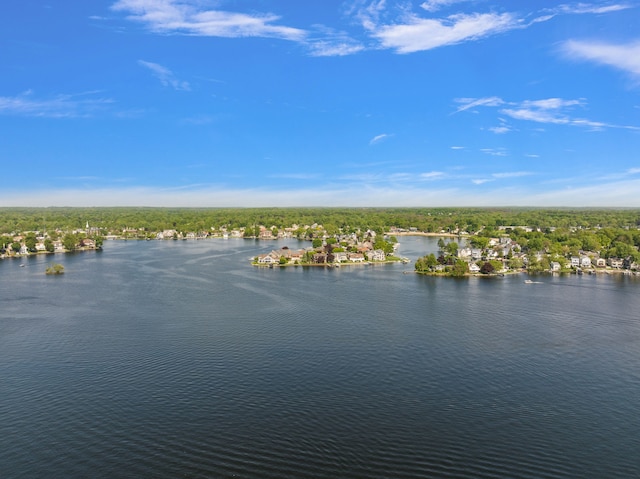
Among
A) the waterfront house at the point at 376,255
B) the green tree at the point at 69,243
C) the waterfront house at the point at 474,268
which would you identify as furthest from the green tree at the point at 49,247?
the waterfront house at the point at 474,268

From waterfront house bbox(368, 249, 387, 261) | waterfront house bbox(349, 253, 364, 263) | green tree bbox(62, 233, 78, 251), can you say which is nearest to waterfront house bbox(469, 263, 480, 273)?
waterfront house bbox(368, 249, 387, 261)

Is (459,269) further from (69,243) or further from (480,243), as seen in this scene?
(69,243)

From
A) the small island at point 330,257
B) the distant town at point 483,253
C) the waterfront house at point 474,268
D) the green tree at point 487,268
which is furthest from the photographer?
the small island at point 330,257

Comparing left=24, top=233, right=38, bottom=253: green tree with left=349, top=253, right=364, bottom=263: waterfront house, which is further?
left=24, top=233, right=38, bottom=253: green tree

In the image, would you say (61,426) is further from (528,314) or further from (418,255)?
(418,255)

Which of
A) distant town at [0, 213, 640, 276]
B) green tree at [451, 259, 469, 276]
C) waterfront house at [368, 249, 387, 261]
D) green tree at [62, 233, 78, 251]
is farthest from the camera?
green tree at [62, 233, 78, 251]

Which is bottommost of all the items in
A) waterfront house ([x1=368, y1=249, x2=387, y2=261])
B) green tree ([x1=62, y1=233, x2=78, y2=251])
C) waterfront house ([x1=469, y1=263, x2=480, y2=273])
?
waterfront house ([x1=469, y1=263, x2=480, y2=273])

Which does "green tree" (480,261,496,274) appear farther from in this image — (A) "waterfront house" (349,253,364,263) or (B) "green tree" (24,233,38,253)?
(B) "green tree" (24,233,38,253)

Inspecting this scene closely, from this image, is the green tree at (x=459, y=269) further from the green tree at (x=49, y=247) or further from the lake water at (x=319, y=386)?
the green tree at (x=49, y=247)
